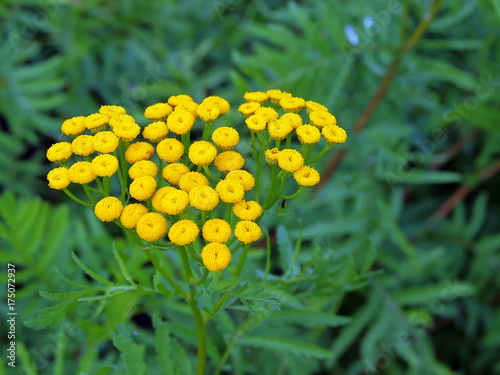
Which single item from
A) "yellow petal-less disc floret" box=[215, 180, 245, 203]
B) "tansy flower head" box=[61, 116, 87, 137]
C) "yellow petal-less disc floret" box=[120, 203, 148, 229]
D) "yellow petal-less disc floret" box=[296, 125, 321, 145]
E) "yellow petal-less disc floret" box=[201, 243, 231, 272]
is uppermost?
"tansy flower head" box=[61, 116, 87, 137]

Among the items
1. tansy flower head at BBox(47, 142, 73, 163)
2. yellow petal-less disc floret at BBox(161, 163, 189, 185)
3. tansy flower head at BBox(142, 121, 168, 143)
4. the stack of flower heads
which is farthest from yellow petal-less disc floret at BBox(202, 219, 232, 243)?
tansy flower head at BBox(47, 142, 73, 163)

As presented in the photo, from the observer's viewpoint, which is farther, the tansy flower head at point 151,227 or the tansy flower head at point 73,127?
the tansy flower head at point 73,127

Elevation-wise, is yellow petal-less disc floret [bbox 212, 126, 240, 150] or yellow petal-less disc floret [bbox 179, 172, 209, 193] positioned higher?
yellow petal-less disc floret [bbox 212, 126, 240, 150]

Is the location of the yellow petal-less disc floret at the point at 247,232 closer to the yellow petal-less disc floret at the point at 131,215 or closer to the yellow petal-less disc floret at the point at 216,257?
the yellow petal-less disc floret at the point at 216,257

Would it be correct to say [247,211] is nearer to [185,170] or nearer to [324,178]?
[185,170]

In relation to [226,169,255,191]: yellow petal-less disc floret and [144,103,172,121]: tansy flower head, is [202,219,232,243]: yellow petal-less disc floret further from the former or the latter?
[144,103,172,121]: tansy flower head

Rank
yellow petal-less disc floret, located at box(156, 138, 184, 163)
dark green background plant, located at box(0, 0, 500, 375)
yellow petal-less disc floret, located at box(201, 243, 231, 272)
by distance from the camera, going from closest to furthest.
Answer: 1. yellow petal-less disc floret, located at box(201, 243, 231, 272)
2. yellow petal-less disc floret, located at box(156, 138, 184, 163)
3. dark green background plant, located at box(0, 0, 500, 375)

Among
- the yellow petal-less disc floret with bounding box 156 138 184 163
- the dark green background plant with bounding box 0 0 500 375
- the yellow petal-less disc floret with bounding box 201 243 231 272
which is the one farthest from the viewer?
the dark green background plant with bounding box 0 0 500 375

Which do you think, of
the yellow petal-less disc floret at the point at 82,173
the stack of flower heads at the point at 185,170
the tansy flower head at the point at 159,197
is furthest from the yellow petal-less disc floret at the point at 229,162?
the yellow petal-less disc floret at the point at 82,173
